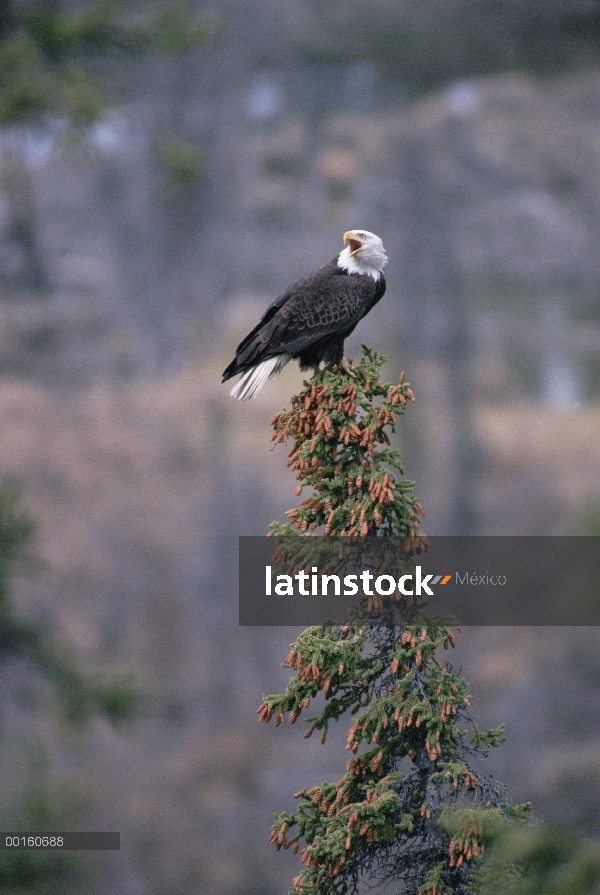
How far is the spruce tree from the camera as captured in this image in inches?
157

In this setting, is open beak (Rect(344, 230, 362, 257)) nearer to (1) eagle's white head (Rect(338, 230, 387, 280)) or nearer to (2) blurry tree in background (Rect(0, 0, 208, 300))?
(1) eagle's white head (Rect(338, 230, 387, 280))

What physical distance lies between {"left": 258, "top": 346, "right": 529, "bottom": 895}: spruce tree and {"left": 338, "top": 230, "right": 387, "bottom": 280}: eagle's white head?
0.96 meters

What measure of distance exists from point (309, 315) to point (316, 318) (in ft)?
0.13

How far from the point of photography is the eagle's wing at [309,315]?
195 inches

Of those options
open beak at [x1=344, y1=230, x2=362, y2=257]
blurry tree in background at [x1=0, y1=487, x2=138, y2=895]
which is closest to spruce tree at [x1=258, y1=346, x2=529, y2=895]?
open beak at [x1=344, y1=230, x2=362, y2=257]

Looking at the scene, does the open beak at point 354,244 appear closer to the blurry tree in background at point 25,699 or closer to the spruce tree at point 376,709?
the spruce tree at point 376,709

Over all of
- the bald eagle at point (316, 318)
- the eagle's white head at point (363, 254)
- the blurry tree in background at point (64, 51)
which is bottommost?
the bald eagle at point (316, 318)

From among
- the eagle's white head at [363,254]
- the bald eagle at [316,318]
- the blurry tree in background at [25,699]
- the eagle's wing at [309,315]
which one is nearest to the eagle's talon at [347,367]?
the bald eagle at [316,318]

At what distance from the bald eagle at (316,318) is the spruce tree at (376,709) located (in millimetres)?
661

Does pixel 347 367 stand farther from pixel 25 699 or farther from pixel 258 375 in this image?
pixel 25 699

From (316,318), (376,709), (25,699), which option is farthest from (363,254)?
(25,699)

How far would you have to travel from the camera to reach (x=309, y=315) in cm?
496

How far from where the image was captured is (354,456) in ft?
14.1

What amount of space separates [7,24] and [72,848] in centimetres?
903
